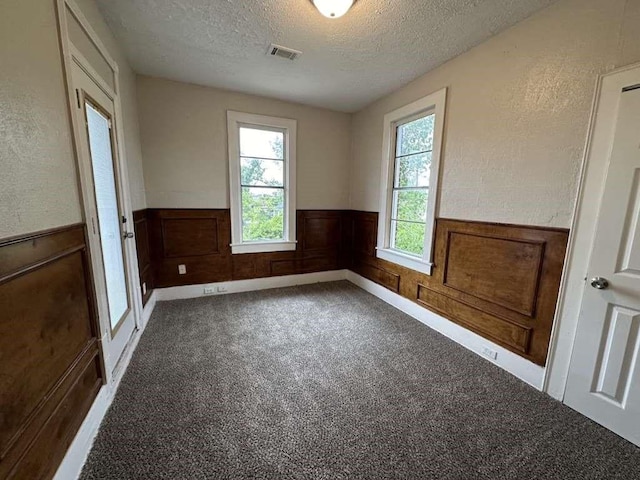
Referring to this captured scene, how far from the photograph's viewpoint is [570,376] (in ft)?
5.53

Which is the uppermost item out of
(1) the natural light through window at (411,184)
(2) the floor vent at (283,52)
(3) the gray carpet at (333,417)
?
(2) the floor vent at (283,52)

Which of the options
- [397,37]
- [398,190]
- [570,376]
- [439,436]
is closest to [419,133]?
[398,190]

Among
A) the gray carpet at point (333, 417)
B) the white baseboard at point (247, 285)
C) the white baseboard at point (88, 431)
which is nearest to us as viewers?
the white baseboard at point (88, 431)

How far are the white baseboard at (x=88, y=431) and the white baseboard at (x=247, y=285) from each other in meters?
1.32

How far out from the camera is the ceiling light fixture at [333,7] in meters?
1.64

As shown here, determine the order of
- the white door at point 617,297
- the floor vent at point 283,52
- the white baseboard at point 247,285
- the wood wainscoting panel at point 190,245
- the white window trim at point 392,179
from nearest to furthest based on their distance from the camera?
the white door at point 617,297
the floor vent at point 283,52
the white window trim at point 392,179
the wood wainscoting panel at point 190,245
the white baseboard at point 247,285

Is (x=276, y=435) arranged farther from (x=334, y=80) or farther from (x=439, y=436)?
(x=334, y=80)

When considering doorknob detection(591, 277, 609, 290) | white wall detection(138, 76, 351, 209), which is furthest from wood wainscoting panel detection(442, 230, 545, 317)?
white wall detection(138, 76, 351, 209)

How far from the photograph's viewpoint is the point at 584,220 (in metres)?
1.59

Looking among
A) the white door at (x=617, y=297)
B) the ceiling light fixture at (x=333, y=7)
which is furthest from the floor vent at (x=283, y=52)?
the white door at (x=617, y=297)

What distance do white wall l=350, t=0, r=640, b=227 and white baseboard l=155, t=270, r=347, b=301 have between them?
7.00ft

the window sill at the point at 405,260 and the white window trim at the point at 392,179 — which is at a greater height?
the white window trim at the point at 392,179

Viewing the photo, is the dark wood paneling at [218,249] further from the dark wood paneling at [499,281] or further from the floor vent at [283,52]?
the floor vent at [283,52]

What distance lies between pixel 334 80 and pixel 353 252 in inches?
92.3
